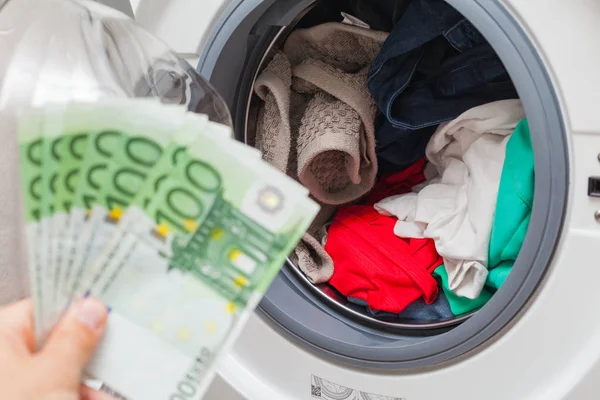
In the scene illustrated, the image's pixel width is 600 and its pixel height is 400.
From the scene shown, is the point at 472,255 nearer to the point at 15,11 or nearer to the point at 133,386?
the point at 133,386

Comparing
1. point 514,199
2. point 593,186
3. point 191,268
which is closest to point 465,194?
point 514,199

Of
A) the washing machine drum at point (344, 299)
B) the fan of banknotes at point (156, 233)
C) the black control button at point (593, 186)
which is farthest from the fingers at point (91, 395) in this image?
the black control button at point (593, 186)

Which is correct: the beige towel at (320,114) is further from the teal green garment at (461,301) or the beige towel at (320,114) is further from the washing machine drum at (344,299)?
the teal green garment at (461,301)

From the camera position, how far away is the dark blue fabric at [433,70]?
2.06 ft

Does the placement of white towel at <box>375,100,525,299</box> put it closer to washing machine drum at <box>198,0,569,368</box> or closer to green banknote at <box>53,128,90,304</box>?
washing machine drum at <box>198,0,569,368</box>

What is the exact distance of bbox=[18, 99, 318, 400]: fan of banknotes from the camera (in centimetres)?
37

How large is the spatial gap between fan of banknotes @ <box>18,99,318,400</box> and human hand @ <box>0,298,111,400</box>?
0.5 inches

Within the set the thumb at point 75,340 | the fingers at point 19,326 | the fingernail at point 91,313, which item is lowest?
the fingers at point 19,326

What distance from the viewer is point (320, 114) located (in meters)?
Result: 0.74

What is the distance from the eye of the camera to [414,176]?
0.85 metres

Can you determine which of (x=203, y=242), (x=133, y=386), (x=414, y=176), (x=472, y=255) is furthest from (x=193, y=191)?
(x=414, y=176)

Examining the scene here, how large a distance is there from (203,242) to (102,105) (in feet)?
0.38

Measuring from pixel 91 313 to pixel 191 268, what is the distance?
7 centimetres

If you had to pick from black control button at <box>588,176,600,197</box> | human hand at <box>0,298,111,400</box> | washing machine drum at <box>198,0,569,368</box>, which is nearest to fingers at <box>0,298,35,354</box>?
human hand at <box>0,298,111,400</box>
